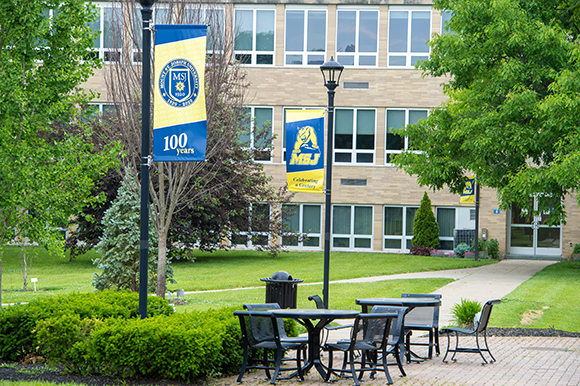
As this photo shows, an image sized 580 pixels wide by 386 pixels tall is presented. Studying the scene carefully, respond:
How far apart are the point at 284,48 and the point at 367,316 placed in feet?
82.7

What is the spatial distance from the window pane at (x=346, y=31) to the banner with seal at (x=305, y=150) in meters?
19.6

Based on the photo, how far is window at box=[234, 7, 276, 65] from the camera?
3134 centimetres

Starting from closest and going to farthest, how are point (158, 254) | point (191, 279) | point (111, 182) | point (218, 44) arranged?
1. point (158, 254)
2. point (218, 44)
3. point (191, 279)
4. point (111, 182)

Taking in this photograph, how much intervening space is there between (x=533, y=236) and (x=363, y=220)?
819cm

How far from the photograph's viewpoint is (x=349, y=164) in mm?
30891

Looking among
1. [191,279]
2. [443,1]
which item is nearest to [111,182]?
[191,279]

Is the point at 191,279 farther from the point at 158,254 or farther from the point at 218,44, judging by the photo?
the point at 218,44

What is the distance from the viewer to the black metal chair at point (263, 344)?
7.57 m

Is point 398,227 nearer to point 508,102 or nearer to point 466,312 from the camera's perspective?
point 508,102

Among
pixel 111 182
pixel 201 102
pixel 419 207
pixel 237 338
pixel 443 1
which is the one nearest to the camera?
pixel 201 102

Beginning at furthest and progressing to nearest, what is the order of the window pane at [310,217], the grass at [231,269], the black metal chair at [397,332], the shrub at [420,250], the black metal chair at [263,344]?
the window pane at [310,217] < the shrub at [420,250] < the grass at [231,269] < the black metal chair at [397,332] < the black metal chair at [263,344]

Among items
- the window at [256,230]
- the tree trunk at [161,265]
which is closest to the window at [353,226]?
the window at [256,230]

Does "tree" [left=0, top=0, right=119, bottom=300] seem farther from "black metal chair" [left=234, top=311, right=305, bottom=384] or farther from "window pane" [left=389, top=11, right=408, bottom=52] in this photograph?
"window pane" [left=389, top=11, right=408, bottom=52]

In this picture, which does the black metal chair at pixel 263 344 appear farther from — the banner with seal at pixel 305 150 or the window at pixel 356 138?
the window at pixel 356 138
